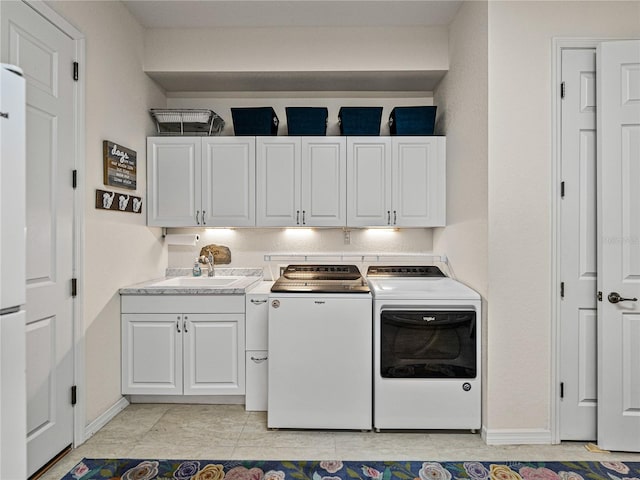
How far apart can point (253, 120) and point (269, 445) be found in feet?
7.79

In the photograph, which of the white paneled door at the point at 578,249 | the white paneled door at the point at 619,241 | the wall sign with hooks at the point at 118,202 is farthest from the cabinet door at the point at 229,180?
the white paneled door at the point at 619,241

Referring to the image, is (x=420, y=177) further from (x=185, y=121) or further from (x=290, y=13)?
(x=185, y=121)

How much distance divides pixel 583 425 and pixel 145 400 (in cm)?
297

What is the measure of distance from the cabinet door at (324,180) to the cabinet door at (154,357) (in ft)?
4.27

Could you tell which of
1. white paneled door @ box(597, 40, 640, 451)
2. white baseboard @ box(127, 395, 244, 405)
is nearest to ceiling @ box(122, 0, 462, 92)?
A: white paneled door @ box(597, 40, 640, 451)

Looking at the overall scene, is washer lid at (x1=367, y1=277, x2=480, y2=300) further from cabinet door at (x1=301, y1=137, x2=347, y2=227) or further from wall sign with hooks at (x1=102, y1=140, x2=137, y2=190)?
wall sign with hooks at (x1=102, y1=140, x2=137, y2=190)

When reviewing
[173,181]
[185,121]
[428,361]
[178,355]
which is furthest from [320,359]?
[185,121]

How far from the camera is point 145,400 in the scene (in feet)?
9.37

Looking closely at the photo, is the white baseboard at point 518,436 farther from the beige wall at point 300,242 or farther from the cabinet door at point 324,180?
the cabinet door at point 324,180

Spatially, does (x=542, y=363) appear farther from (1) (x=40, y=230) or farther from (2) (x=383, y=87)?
(1) (x=40, y=230)

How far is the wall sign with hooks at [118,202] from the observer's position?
8.08 ft

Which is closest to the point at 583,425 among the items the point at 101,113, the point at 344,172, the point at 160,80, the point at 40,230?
the point at 344,172

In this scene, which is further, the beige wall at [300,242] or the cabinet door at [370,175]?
the beige wall at [300,242]

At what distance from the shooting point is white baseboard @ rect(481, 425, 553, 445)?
2.29 meters
